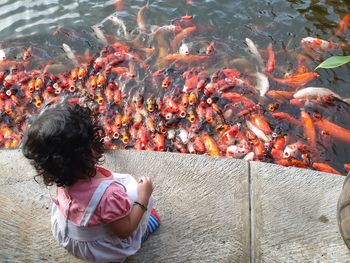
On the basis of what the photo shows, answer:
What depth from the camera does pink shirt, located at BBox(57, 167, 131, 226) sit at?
221 cm

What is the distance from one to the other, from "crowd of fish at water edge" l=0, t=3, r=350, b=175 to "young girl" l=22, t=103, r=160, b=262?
2388 millimetres

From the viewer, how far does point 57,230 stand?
2531 millimetres

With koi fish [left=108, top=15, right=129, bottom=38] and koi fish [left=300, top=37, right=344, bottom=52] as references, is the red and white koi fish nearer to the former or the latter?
koi fish [left=300, top=37, right=344, bottom=52]

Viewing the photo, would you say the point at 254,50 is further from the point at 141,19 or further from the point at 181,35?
the point at 141,19

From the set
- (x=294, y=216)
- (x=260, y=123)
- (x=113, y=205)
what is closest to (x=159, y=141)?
(x=260, y=123)

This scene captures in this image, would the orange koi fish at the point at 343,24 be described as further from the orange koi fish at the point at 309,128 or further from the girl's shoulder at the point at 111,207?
the girl's shoulder at the point at 111,207

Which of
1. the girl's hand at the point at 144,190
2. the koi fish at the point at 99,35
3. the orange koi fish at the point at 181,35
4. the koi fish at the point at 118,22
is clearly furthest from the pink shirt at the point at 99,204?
the koi fish at the point at 118,22

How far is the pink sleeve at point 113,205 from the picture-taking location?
2.22 m

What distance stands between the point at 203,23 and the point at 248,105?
2011 millimetres

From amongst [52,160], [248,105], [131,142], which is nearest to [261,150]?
[248,105]

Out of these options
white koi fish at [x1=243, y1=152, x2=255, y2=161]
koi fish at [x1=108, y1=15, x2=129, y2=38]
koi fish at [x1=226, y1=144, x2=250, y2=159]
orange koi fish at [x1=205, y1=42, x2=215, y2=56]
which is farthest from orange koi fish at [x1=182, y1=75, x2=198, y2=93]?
koi fish at [x1=108, y1=15, x2=129, y2=38]

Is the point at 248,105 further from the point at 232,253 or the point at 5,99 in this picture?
the point at 5,99

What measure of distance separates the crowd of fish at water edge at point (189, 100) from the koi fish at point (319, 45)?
14mm

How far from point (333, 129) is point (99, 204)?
3379mm
